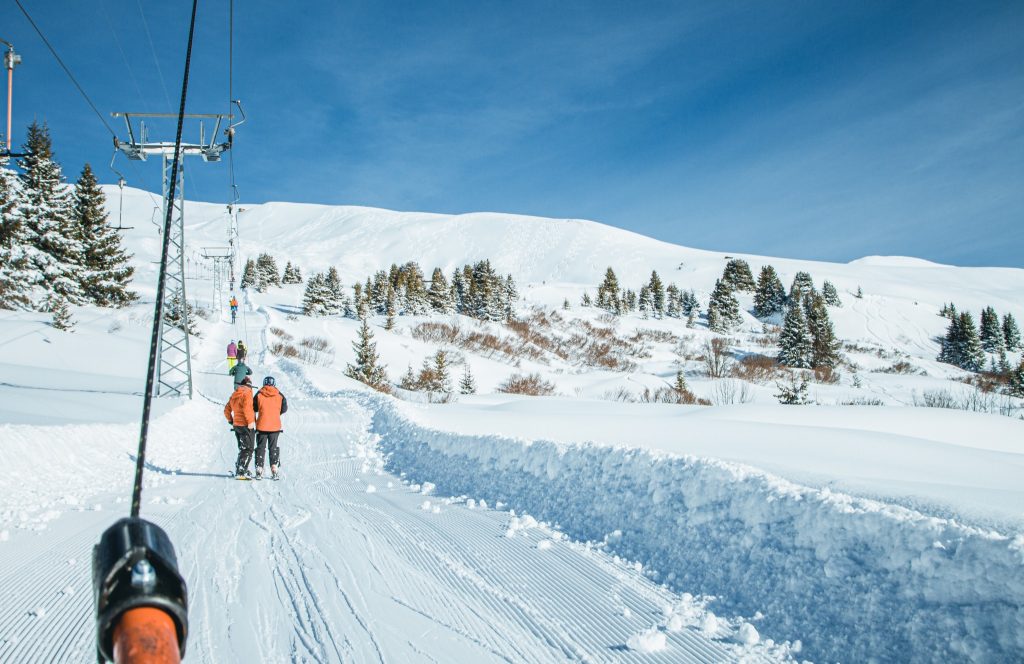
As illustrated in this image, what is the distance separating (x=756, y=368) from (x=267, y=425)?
32.8m

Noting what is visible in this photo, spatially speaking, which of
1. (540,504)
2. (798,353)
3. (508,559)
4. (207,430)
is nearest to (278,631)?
(508,559)

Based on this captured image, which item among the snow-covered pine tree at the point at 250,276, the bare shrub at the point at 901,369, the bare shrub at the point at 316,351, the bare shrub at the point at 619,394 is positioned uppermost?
the snow-covered pine tree at the point at 250,276

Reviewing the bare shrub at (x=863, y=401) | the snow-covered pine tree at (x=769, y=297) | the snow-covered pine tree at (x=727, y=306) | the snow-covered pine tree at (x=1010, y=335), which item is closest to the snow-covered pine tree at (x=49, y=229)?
the bare shrub at (x=863, y=401)

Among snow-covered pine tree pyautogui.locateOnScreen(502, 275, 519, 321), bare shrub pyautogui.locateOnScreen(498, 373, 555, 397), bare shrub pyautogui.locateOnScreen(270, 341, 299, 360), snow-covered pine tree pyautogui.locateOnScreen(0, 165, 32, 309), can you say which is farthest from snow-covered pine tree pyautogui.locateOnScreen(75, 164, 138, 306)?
snow-covered pine tree pyautogui.locateOnScreen(502, 275, 519, 321)

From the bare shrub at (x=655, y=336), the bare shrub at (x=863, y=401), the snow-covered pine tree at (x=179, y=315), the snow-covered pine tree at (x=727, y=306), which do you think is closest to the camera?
the snow-covered pine tree at (x=179, y=315)

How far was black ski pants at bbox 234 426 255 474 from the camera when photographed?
8859 mm

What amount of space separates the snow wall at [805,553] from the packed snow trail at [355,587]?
0.46 m

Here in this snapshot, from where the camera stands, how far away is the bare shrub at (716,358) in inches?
1315

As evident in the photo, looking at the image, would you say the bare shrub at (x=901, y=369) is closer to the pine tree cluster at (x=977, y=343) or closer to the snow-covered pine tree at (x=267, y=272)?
the pine tree cluster at (x=977, y=343)

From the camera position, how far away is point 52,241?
31625 millimetres

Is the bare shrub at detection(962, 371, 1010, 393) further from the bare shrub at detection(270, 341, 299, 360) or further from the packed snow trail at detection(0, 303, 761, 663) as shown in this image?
the bare shrub at detection(270, 341, 299, 360)

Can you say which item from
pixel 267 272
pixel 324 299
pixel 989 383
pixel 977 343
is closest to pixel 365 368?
pixel 989 383

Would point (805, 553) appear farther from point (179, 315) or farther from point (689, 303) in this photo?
point (689, 303)

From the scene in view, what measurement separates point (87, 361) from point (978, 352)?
67.8m
